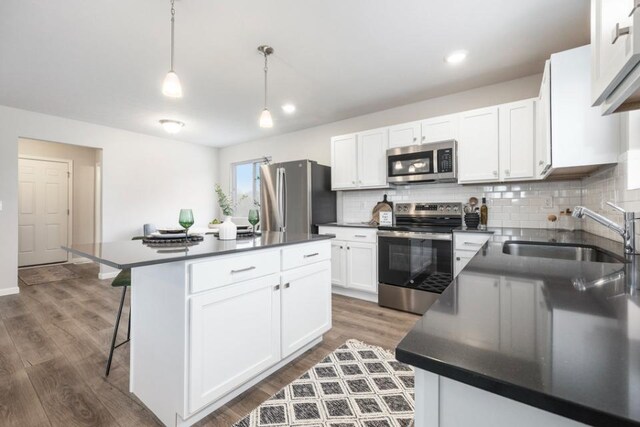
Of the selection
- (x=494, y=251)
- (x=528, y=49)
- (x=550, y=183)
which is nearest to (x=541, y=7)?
(x=528, y=49)

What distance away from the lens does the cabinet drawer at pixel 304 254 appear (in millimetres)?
1922

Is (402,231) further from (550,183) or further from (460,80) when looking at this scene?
(460,80)

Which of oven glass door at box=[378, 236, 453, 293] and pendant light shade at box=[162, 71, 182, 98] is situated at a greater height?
pendant light shade at box=[162, 71, 182, 98]

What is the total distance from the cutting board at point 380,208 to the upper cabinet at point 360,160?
1.02ft

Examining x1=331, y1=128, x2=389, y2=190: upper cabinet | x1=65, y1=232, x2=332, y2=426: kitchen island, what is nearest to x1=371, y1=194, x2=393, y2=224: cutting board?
x1=331, y1=128, x2=389, y2=190: upper cabinet

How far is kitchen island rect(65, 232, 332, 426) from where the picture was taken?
138cm

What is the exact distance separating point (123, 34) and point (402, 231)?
9.89 feet

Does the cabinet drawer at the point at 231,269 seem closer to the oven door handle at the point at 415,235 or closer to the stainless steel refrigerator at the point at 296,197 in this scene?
the oven door handle at the point at 415,235

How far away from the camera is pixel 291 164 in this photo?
3908 millimetres

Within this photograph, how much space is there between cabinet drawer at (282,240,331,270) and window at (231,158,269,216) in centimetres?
357

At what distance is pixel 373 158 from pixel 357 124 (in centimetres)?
90

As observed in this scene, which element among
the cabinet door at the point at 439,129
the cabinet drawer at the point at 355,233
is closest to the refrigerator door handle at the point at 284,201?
the cabinet drawer at the point at 355,233

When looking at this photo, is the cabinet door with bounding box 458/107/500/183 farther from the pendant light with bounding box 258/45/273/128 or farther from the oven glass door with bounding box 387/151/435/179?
the pendant light with bounding box 258/45/273/128

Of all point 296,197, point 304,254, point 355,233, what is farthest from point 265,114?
point 355,233
